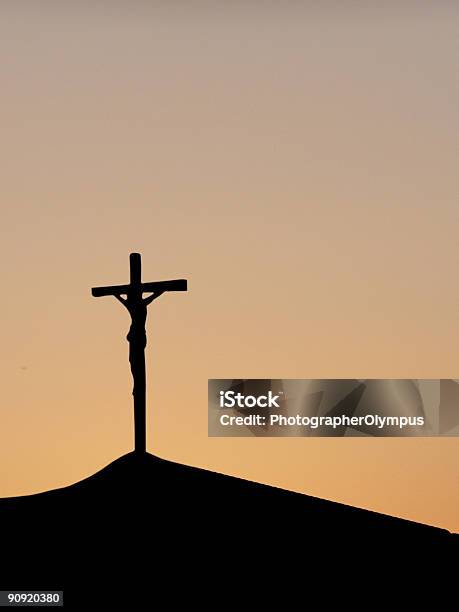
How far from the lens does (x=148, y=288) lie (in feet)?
12.8

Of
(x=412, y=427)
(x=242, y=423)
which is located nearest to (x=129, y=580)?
(x=242, y=423)

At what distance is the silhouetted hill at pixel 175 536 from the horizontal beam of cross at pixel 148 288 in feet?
2.48

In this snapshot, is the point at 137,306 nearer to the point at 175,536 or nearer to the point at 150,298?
the point at 150,298

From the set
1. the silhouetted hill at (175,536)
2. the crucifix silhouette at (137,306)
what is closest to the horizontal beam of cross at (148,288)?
the crucifix silhouette at (137,306)

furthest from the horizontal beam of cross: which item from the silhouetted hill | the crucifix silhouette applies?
the silhouetted hill

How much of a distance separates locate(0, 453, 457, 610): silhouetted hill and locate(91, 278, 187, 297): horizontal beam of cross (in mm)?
755

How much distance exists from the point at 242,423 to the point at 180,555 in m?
1.91

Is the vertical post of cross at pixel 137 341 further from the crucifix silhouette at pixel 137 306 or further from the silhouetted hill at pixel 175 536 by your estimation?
the silhouetted hill at pixel 175 536

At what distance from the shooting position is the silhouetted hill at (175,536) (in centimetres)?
314

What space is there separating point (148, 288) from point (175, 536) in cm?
108

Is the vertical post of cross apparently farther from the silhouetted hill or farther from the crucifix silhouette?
the silhouetted hill

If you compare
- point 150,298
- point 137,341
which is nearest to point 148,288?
point 150,298

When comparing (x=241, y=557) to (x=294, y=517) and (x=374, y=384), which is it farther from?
(x=374, y=384)

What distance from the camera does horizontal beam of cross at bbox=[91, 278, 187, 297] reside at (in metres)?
3.89
